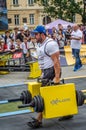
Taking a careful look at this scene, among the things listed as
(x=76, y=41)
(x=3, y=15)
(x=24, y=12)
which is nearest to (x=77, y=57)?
(x=76, y=41)

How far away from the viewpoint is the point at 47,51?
7039mm

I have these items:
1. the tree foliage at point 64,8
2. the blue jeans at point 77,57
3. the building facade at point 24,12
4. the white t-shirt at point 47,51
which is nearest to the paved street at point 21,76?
the blue jeans at point 77,57

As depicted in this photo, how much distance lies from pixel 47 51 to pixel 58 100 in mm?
871

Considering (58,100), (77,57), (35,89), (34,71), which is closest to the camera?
(58,100)

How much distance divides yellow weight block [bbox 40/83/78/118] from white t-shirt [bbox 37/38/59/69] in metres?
0.48

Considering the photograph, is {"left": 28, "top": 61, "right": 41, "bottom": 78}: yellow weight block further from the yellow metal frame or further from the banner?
the yellow metal frame

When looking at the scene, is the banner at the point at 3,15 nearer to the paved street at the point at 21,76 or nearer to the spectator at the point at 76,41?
the paved street at the point at 21,76

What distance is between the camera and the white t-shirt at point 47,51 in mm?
6988

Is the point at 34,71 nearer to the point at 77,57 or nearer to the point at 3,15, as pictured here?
the point at 77,57

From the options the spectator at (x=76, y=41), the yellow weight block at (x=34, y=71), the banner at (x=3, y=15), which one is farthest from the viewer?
the banner at (x=3, y=15)

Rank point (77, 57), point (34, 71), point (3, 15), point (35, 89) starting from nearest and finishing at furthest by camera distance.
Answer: point (35, 89), point (34, 71), point (77, 57), point (3, 15)

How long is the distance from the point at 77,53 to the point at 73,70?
63 centimetres

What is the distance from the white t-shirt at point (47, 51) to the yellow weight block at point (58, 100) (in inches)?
19.0

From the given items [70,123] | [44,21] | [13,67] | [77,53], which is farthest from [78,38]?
[44,21]
